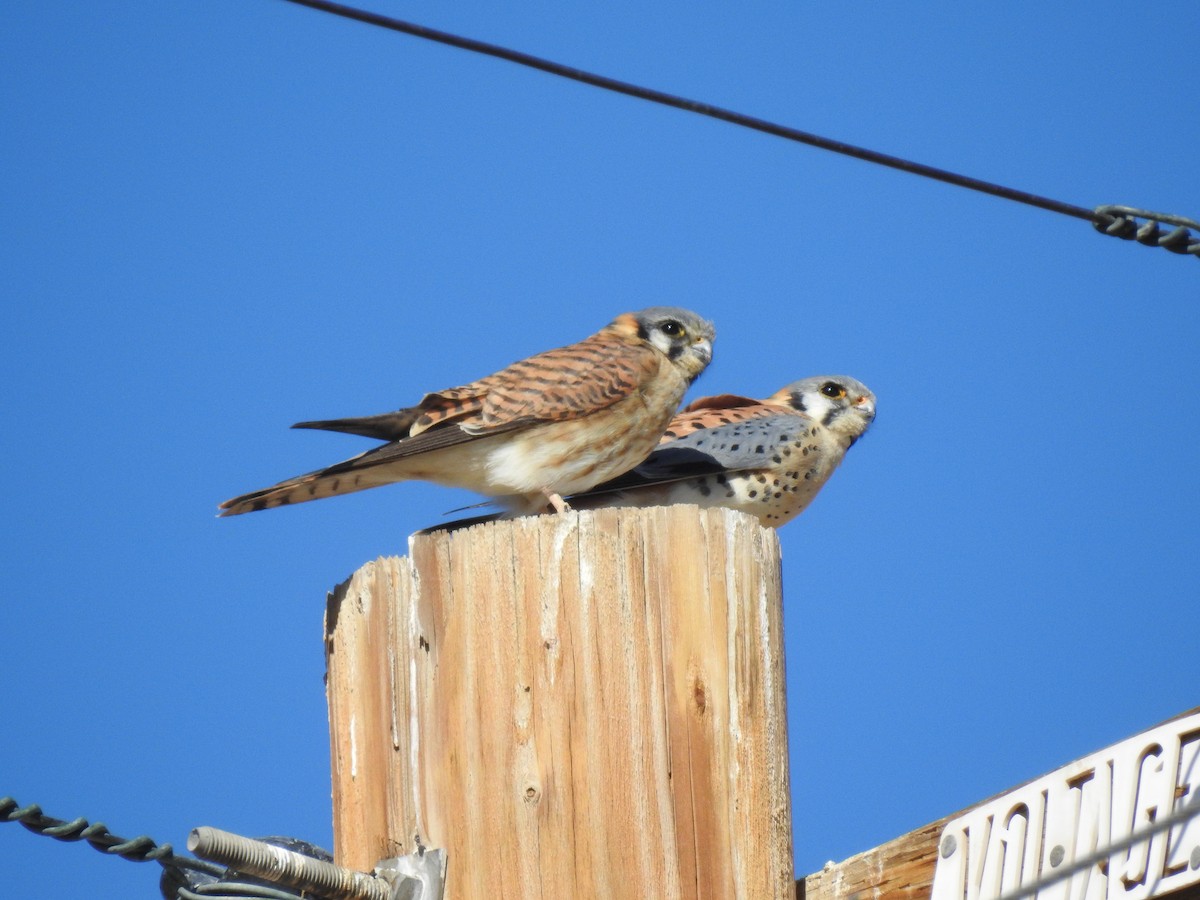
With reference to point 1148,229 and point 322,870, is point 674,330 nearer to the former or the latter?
point 1148,229

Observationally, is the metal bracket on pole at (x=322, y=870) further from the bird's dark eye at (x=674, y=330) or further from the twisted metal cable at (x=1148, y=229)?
the bird's dark eye at (x=674, y=330)

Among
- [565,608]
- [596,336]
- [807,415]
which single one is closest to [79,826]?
[565,608]

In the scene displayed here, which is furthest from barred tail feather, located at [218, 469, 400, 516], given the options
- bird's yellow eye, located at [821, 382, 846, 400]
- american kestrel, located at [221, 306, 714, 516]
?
bird's yellow eye, located at [821, 382, 846, 400]

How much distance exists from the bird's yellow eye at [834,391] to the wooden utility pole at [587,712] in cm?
355

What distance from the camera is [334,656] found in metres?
2.93

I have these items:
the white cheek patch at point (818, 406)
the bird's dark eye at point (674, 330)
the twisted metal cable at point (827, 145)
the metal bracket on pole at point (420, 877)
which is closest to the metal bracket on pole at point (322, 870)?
the metal bracket on pole at point (420, 877)

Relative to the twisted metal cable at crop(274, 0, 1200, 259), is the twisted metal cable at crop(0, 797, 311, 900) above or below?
below

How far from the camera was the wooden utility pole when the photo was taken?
8.30 feet

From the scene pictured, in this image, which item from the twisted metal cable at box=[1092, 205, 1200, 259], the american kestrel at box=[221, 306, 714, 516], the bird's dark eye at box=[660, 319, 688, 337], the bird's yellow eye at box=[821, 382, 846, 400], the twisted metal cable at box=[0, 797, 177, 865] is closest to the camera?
the twisted metal cable at box=[0, 797, 177, 865]

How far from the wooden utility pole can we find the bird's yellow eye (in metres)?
3.55

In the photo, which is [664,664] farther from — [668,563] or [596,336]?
[596,336]

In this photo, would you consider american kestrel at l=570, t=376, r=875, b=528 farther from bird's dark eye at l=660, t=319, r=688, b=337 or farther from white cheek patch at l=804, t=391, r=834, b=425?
bird's dark eye at l=660, t=319, r=688, b=337

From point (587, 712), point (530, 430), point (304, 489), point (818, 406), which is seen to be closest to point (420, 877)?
point (587, 712)

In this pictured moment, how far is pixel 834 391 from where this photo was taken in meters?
6.28
